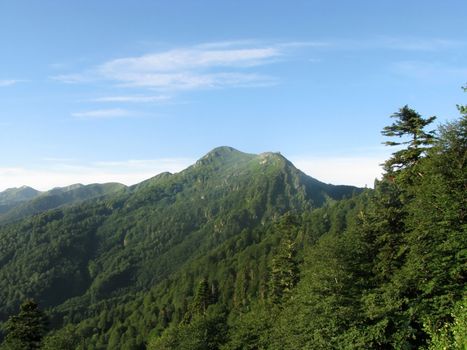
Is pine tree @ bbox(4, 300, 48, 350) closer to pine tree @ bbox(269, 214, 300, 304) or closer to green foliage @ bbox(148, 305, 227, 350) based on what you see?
green foliage @ bbox(148, 305, 227, 350)

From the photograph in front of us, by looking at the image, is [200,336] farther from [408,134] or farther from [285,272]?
[408,134]

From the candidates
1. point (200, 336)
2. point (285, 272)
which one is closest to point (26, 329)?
point (200, 336)

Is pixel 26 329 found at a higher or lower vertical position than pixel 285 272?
lower

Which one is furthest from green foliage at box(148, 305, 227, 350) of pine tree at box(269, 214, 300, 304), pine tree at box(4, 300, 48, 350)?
pine tree at box(4, 300, 48, 350)

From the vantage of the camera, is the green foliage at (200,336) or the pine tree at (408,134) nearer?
the pine tree at (408,134)

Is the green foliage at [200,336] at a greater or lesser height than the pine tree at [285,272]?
lesser

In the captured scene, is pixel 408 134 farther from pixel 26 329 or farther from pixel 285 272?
pixel 26 329

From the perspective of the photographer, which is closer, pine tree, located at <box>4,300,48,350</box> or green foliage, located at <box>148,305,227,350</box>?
pine tree, located at <box>4,300,48,350</box>

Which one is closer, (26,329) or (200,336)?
(26,329)

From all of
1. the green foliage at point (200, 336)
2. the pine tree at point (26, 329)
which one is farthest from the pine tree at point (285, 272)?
the pine tree at point (26, 329)

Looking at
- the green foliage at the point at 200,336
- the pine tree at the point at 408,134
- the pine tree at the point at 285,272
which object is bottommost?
the green foliage at the point at 200,336

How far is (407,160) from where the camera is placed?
46.3m

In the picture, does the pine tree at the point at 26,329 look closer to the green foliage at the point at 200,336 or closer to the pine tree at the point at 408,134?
the green foliage at the point at 200,336

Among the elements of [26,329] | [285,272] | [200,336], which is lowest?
[200,336]
